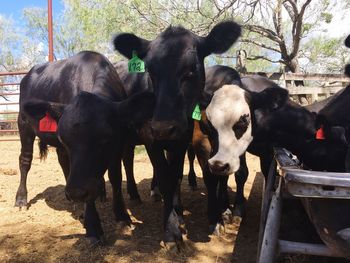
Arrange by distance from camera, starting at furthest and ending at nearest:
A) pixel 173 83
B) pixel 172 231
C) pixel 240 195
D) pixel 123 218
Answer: pixel 240 195
pixel 123 218
pixel 172 231
pixel 173 83

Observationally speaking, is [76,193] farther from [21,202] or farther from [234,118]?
[21,202]


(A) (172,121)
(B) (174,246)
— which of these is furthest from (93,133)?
(B) (174,246)

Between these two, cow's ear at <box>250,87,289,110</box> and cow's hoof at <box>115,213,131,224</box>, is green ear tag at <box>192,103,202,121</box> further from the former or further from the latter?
cow's hoof at <box>115,213,131,224</box>

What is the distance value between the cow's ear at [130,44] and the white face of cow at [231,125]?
857 mm

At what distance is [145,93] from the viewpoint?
3.19m

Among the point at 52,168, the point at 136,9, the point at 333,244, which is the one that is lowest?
the point at 52,168

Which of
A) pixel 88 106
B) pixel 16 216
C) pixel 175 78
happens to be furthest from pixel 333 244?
pixel 16 216

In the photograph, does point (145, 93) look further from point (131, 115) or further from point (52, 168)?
point (52, 168)

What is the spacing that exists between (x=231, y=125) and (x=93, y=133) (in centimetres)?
113

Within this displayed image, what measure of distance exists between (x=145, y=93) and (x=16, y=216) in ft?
7.97

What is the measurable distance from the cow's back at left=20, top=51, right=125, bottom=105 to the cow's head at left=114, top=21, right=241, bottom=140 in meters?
0.35

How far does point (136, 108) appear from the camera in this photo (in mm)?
3326

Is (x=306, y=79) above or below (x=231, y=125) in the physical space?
above

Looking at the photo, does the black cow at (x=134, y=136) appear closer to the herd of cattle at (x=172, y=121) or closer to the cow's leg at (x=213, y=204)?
the herd of cattle at (x=172, y=121)
